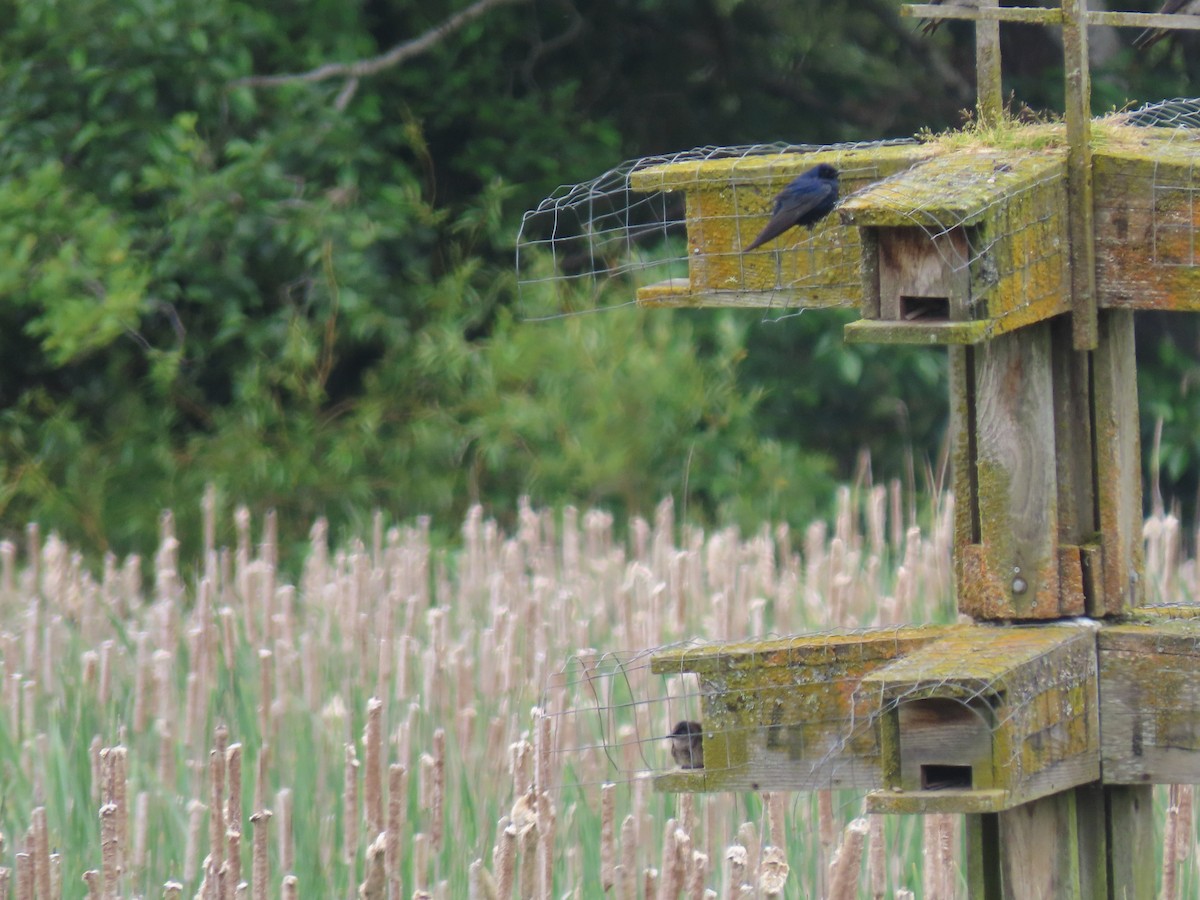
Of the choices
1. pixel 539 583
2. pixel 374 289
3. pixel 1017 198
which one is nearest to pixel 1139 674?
pixel 1017 198

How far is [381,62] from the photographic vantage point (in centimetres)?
800

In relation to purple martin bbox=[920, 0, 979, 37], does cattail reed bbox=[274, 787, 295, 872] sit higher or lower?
lower

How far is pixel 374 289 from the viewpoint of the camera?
760 cm

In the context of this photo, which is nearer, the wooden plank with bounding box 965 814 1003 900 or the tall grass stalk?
the wooden plank with bounding box 965 814 1003 900

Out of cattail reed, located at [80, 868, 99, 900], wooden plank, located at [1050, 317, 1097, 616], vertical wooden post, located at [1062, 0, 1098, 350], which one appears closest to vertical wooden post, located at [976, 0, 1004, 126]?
vertical wooden post, located at [1062, 0, 1098, 350]

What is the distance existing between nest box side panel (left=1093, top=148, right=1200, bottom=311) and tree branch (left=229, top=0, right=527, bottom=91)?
6.27 m

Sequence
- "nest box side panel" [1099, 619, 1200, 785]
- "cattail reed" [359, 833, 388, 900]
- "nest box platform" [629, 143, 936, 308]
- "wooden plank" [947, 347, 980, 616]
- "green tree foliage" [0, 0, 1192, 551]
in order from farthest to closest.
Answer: "green tree foliage" [0, 0, 1192, 551]
"cattail reed" [359, 833, 388, 900]
"nest box platform" [629, 143, 936, 308]
"wooden plank" [947, 347, 980, 616]
"nest box side panel" [1099, 619, 1200, 785]

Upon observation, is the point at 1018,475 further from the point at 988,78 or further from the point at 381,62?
the point at 381,62

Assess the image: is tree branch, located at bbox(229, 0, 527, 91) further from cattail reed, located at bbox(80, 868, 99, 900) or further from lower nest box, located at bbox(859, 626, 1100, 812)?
lower nest box, located at bbox(859, 626, 1100, 812)

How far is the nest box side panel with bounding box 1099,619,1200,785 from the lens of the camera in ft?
5.56

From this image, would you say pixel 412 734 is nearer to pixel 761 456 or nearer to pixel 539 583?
pixel 539 583

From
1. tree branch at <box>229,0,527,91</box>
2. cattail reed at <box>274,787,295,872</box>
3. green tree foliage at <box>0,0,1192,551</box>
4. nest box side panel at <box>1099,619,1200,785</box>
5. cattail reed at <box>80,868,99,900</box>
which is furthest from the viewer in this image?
tree branch at <box>229,0,527,91</box>

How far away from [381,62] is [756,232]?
20.8 feet

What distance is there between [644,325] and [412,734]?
387 centimetres
